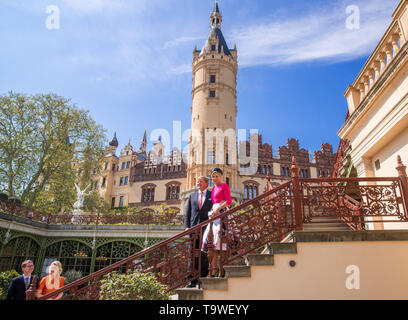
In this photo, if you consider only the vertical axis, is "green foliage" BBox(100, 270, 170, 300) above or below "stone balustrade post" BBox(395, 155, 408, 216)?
below

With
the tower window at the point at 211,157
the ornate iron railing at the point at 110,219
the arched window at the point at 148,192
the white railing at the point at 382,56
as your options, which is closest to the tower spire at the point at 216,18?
the tower window at the point at 211,157

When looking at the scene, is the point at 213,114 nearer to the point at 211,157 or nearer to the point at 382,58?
the point at 211,157

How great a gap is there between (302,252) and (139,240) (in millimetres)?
13591

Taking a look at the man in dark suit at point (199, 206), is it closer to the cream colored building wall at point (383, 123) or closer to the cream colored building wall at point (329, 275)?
the cream colored building wall at point (329, 275)

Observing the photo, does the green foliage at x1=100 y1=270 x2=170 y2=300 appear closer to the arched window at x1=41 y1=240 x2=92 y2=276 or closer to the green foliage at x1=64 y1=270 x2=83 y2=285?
the green foliage at x1=64 y1=270 x2=83 y2=285

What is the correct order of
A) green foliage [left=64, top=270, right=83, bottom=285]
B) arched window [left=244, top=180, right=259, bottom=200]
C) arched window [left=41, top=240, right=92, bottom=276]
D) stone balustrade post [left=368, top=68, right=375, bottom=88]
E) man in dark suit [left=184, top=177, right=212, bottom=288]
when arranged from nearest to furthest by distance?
man in dark suit [left=184, top=177, right=212, bottom=288]
stone balustrade post [left=368, top=68, right=375, bottom=88]
green foliage [left=64, top=270, right=83, bottom=285]
arched window [left=41, top=240, right=92, bottom=276]
arched window [left=244, top=180, right=259, bottom=200]

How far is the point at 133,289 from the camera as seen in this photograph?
4008 mm

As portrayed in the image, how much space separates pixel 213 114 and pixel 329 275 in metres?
34.4

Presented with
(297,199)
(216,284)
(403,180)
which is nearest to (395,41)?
(403,180)

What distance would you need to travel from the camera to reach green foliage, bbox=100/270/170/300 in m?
3.99

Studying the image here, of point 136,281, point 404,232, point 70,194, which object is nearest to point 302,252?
point 404,232

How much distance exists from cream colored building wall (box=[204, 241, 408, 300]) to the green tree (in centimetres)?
2242

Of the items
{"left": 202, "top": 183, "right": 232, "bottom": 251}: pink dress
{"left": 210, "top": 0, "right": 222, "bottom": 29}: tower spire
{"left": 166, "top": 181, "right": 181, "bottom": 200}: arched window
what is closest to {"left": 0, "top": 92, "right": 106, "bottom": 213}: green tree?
{"left": 166, "top": 181, "right": 181, "bottom": 200}: arched window

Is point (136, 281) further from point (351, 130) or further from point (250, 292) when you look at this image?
point (351, 130)
